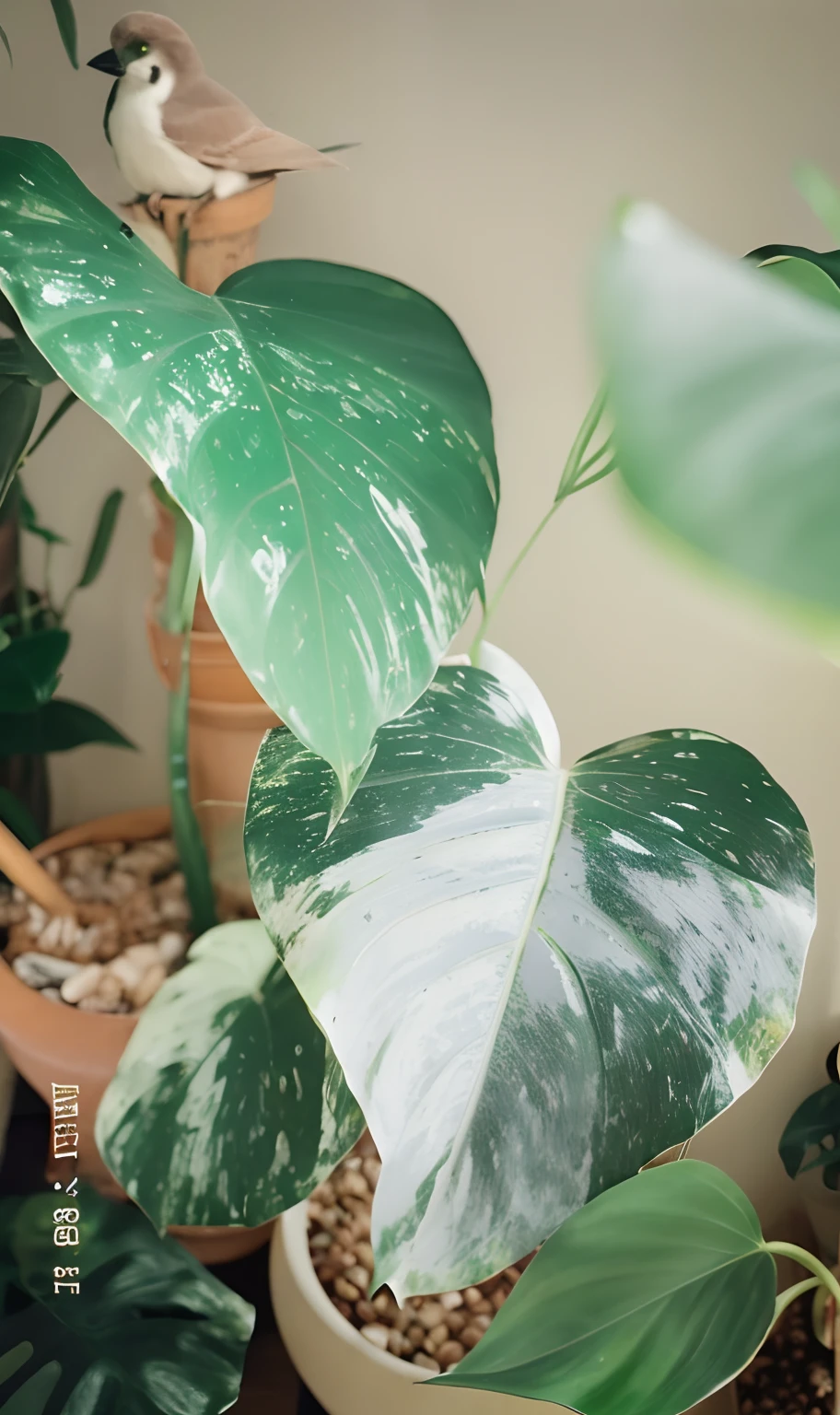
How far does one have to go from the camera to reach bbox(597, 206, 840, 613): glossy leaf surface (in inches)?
7.0

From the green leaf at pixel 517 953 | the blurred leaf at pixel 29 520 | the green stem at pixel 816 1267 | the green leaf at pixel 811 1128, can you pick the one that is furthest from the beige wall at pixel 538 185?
the green stem at pixel 816 1267

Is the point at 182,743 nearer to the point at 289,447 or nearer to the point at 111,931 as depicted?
the point at 111,931

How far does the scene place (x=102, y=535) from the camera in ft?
2.64

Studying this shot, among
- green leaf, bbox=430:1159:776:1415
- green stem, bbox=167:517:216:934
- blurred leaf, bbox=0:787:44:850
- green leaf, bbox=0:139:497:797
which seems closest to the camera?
green leaf, bbox=0:139:497:797

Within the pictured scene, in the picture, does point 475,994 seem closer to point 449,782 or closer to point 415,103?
point 449,782

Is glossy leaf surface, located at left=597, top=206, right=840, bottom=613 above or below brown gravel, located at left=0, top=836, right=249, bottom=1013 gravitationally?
above

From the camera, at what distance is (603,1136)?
1.36 ft

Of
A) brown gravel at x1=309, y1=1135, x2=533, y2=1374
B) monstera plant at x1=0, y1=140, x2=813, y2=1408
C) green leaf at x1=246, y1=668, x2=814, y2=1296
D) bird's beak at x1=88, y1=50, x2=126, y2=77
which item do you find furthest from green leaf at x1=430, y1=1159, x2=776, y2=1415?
bird's beak at x1=88, y1=50, x2=126, y2=77

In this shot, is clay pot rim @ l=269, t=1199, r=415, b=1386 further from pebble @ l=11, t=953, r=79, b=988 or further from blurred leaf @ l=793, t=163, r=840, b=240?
blurred leaf @ l=793, t=163, r=840, b=240

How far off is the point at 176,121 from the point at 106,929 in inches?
23.7

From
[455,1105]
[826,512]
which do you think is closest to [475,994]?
[455,1105]

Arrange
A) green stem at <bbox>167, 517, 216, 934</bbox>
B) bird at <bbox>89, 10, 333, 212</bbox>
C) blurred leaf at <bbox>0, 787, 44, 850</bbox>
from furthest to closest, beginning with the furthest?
blurred leaf at <bbox>0, 787, 44, 850</bbox>, green stem at <bbox>167, 517, 216, 934</bbox>, bird at <bbox>89, 10, 333, 212</bbox>

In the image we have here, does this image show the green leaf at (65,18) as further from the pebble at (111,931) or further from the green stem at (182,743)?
the pebble at (111,931)

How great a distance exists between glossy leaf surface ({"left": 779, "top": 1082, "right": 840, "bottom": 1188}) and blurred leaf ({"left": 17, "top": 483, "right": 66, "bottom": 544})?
90cm
